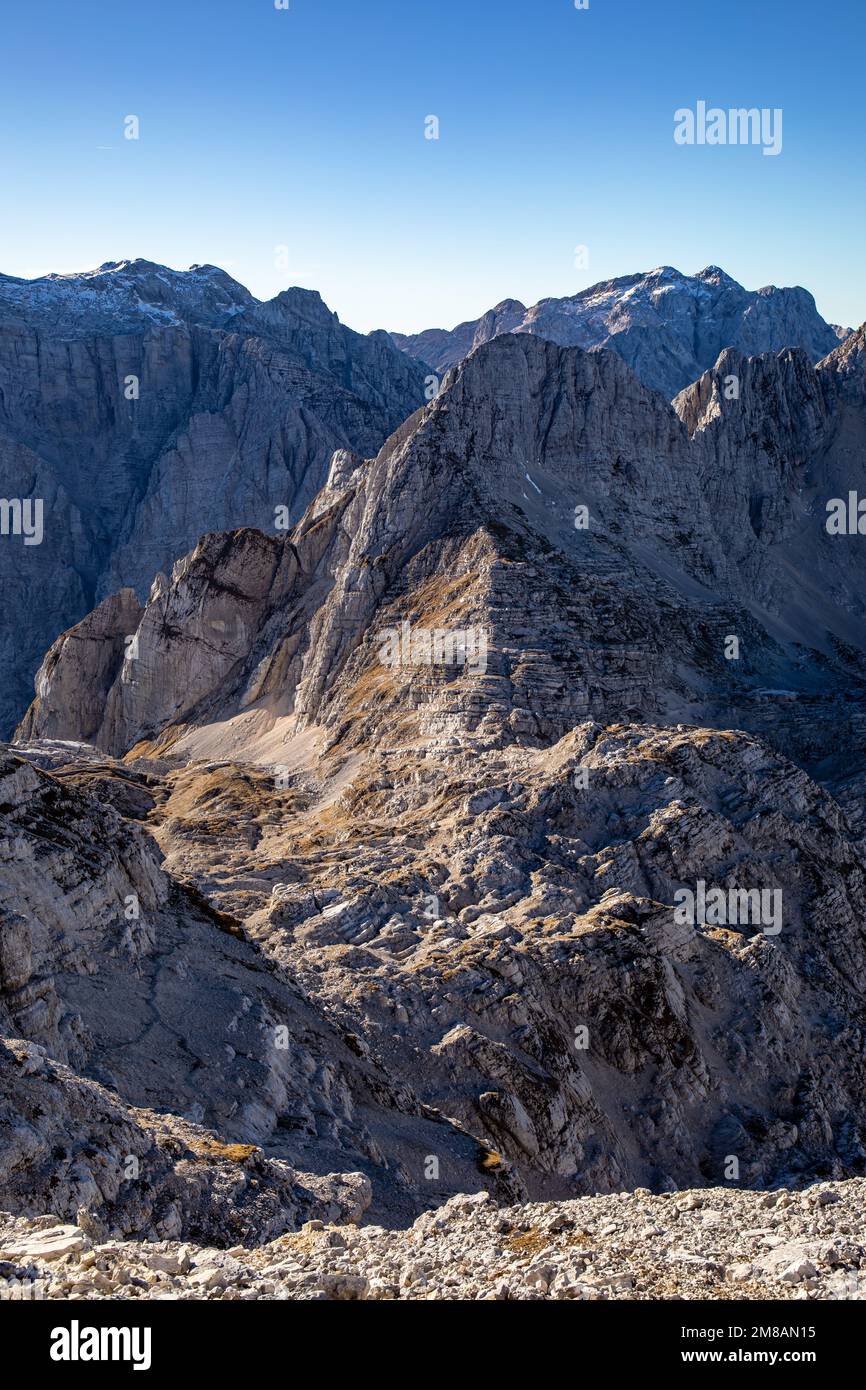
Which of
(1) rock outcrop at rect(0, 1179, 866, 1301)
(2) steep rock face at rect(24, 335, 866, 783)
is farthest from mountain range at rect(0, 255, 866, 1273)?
(1) rock outcrop at rect(0, 1179, 866, 1301)

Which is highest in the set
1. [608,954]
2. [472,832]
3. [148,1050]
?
[472,832]

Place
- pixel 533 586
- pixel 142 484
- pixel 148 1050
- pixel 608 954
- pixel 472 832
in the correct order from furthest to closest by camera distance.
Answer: pixel 142 484
pixel 533 586
pixel 472 832
pixel 608 954
pixel 148 1050

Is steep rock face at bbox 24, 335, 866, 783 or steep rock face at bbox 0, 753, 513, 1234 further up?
steep rock face at bbox 24, 335, 866, 783

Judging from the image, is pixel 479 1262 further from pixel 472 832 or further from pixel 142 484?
pixel 142 484

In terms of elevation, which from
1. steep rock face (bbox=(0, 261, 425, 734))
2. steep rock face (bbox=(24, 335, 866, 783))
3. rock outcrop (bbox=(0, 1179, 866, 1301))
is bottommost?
rock outcrop (bbox=(0, 1179, 866, 1301))

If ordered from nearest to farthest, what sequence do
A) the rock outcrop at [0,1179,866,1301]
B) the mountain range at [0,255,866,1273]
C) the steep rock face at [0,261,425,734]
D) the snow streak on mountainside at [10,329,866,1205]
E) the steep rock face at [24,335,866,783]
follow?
A: the rock outcrop at [0,1179,866,1301]
the mountain range at [0,255,866,1273]
the snow streak on mountainside at [10,329,866,1205]
the steep rock face at [24,335,866,783]
the steep rock face at [0,261,425,734]

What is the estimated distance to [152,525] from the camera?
191m

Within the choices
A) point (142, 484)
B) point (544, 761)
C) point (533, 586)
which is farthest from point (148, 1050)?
point (142, 484)

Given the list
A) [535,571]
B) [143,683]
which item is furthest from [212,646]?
[535,571]

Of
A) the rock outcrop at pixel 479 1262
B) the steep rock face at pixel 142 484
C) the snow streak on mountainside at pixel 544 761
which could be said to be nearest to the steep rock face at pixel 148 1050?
the snow streak on mountainside at pixel 544 761

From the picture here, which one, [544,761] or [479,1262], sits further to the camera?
[544,761]

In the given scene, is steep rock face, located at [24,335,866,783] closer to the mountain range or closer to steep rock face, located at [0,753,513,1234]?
the mountain range

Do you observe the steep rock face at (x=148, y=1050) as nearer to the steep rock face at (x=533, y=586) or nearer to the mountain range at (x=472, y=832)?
the mountain range at (x=472, y=832)
